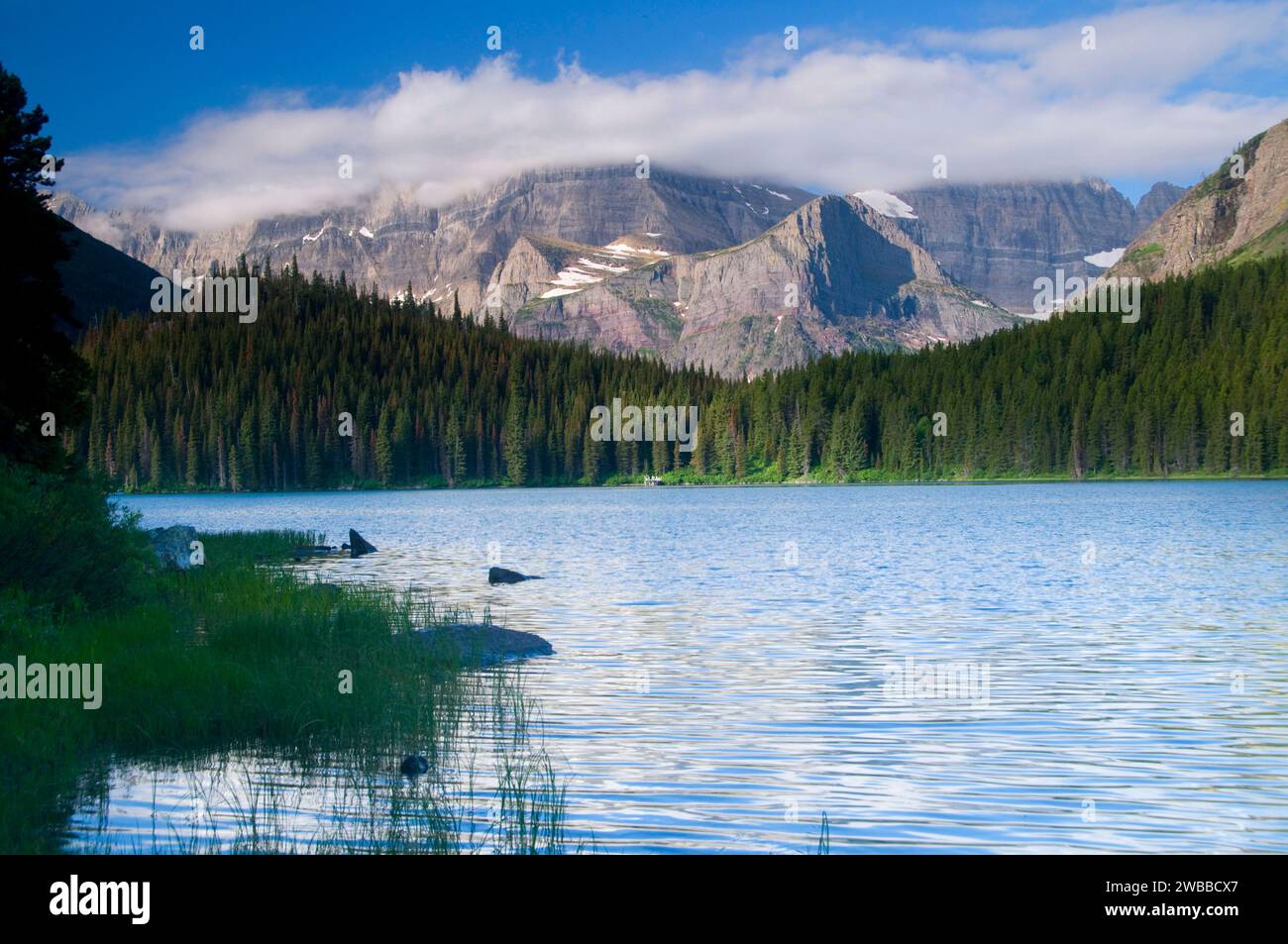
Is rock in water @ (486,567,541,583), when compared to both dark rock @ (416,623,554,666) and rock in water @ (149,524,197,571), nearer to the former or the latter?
rock in water @ (149,524,197,571)

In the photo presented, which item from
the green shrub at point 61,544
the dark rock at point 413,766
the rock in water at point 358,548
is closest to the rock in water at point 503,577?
the green shrub at point 61,544

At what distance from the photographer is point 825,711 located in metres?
20.2

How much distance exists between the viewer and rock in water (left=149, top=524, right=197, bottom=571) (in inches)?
1610

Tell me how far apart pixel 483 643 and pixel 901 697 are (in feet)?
32.1

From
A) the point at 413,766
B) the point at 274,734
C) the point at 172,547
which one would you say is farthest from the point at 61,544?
the point at 172,547

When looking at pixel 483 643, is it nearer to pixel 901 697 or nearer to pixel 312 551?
pixel 901 697

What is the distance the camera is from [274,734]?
17.6m

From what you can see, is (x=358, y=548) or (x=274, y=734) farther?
(x=358, y=548)

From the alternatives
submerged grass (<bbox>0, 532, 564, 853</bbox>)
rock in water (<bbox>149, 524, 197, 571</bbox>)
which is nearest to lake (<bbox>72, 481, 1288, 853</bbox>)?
submerged grass (<bbox>0, 532, 564, 853</bbox>)

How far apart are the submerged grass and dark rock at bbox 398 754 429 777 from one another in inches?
7.7
